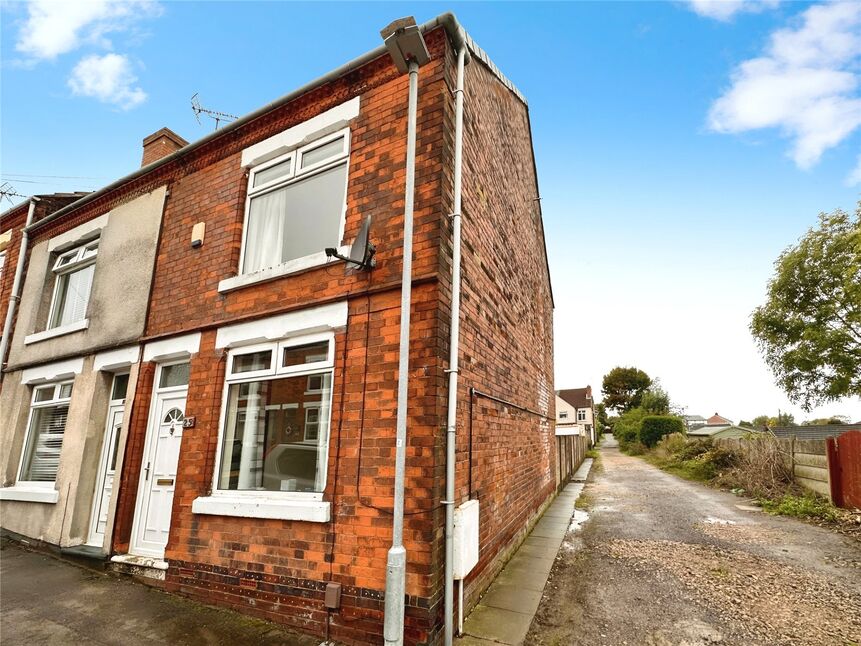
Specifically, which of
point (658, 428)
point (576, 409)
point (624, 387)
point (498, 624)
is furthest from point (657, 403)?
point (498, 624)

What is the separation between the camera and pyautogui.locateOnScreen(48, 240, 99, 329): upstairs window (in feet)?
27.5

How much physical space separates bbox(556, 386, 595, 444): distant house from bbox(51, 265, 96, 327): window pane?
48.6m

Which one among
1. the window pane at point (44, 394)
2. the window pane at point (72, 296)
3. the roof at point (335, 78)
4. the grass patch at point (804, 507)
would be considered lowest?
the grass patch at point (804, 507)

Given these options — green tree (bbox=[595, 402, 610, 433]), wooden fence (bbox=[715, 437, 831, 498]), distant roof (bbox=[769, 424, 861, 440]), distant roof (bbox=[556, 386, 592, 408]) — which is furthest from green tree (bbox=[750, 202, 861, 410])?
green tree (bbox=[595, 402, 610, 433])

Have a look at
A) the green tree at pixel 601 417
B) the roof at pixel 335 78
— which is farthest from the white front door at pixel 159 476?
the green tree at pixel 601 417

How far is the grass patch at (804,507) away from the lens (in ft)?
29.3

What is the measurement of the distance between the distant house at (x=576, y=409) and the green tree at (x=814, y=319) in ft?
84.0

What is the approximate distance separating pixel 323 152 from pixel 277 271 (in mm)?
1709

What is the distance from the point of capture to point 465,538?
14.2ft

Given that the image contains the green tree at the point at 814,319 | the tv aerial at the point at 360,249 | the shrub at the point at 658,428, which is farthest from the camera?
the shrub at the point at 658,428

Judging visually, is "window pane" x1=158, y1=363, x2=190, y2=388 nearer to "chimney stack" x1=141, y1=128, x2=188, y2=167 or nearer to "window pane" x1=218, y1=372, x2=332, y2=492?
"window pane" x1=218, y1=372, x2=332, y2=492

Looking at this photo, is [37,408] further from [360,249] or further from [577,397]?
[577,397]

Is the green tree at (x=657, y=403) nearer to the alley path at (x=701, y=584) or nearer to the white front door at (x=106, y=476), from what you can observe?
the alley path at (x=701, y=584)

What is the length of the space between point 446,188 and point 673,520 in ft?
27.7
